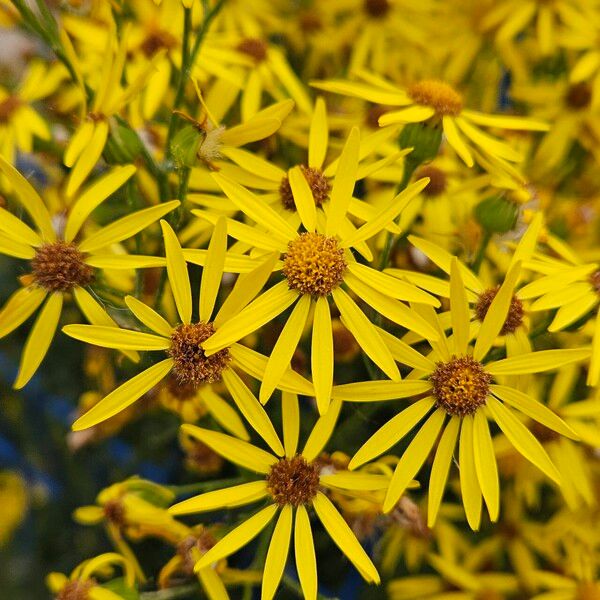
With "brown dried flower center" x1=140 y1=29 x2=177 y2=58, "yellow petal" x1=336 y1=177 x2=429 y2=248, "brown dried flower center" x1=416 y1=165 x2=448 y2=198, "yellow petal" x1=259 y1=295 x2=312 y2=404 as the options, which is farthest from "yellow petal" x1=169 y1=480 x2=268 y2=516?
"brown dried flower center" x1=140 y1=29 x2=177 y2=58

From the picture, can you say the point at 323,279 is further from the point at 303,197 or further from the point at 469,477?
the point at 469,477

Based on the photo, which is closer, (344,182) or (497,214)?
(344,182)

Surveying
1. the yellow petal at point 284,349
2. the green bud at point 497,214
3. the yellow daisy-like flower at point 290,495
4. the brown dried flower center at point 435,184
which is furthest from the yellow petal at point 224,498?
the brown dried flower center at point 435,184

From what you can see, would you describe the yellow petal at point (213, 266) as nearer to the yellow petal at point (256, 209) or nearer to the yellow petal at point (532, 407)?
the yellow petal at point (256, 209)

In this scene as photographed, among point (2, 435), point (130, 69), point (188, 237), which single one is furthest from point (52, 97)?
point (2, 435)

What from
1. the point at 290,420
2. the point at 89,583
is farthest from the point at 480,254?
the point at 89,583

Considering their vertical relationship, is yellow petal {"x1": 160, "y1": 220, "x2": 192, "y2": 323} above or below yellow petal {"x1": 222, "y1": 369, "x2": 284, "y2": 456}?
above

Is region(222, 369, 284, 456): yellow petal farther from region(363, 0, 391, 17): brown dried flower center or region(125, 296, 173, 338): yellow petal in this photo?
region(363, 0, 391, 17): brown dried flower center
